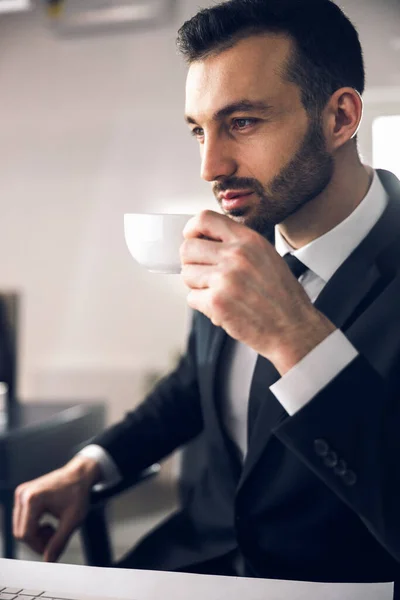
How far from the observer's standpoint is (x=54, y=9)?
1.13 m

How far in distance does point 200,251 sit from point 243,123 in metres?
0.15

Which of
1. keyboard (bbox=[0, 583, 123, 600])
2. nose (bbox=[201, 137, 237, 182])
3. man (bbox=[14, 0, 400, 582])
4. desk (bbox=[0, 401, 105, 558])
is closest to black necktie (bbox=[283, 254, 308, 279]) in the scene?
man (bbox=[14, 0, 400, 582])

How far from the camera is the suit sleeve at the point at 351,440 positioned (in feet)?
1.49

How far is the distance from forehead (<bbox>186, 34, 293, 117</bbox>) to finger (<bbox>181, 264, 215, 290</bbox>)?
0.16 meters

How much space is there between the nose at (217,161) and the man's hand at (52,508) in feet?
1.11

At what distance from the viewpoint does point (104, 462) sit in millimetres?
715

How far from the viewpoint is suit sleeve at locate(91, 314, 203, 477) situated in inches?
28.6

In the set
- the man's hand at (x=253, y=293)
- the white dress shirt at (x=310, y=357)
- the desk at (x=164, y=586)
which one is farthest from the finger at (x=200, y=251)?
the desk at (x=164, y=586)

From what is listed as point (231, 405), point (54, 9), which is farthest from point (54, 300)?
point (231, 405)

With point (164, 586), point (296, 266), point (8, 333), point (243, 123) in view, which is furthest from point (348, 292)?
point (8, 333)

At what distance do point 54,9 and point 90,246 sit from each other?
138 centimetres

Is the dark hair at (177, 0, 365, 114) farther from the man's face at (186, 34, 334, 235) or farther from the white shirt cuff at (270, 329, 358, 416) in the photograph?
the white shirt cuff at (270, 329, 358, 416)

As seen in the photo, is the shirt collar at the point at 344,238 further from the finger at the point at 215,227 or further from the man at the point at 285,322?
the finger at the point at 215,227

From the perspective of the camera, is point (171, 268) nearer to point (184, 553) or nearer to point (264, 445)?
point (264, 445)
